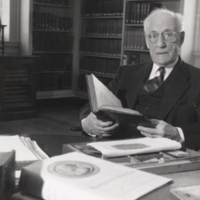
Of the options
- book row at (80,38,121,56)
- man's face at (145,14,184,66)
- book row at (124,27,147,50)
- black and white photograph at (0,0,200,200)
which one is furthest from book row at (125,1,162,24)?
man's face at (145,14,184,66)

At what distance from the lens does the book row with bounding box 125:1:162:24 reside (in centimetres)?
407

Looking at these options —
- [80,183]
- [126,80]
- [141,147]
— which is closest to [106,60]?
[126,80]

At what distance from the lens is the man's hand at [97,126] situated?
52.6 inches

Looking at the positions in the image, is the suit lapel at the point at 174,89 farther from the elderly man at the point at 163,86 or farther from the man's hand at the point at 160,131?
the man's hand at the point at 160,131

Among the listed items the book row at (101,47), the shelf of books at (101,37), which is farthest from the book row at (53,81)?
the book row at (101,47)

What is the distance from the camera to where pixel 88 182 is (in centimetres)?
54

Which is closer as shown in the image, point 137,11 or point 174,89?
point 174,89

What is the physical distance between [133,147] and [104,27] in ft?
13.8

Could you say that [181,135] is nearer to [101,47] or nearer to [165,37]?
[165,37]

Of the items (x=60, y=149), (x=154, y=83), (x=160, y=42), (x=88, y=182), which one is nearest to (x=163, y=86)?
(x=154, y=83)

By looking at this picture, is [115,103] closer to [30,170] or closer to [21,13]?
[30,170]

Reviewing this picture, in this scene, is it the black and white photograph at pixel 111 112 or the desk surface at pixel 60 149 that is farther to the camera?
the desk surface at pixel 60 149

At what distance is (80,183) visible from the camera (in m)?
0.54

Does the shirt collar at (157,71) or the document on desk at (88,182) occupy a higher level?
the shirt collar at (157,71)
